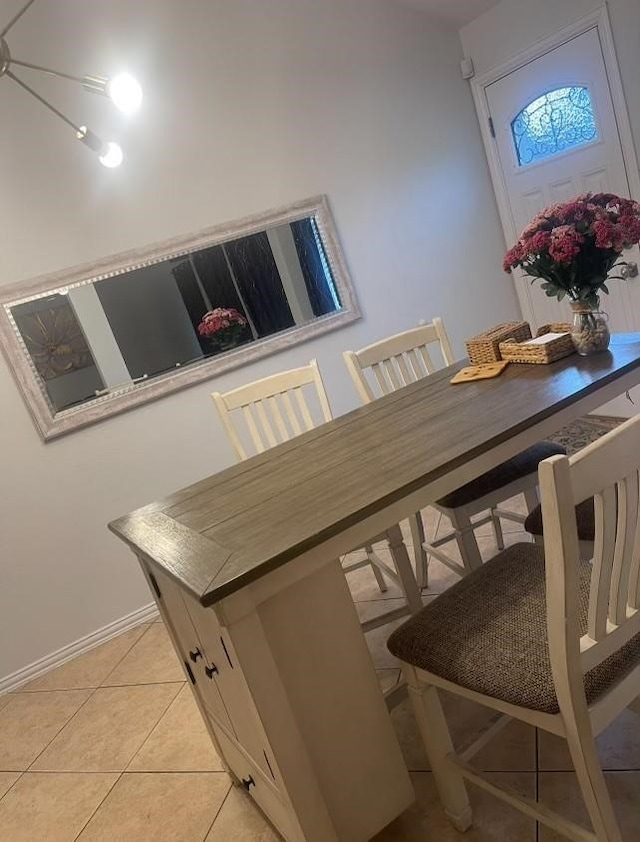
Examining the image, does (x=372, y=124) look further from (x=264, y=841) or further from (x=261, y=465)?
(x=264, y=841)

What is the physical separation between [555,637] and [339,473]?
62 cm

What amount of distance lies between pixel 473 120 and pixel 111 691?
344 cm

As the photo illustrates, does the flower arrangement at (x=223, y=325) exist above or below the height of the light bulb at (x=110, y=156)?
below

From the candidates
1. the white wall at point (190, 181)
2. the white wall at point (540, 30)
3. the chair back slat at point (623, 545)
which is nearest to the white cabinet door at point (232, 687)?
the chair back slat at point (623, 545)

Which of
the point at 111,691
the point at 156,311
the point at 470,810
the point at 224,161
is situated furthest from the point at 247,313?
the point at 470,810

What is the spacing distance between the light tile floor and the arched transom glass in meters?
2.03

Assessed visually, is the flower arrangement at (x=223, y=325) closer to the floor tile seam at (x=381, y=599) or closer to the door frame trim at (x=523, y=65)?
the floor tile seam at (x=381, y=599)

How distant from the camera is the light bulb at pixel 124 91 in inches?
68.6

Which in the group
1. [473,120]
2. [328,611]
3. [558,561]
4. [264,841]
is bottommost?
[264,841]

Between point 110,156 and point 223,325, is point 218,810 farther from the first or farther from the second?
point 110,156

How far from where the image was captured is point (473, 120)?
142 inches

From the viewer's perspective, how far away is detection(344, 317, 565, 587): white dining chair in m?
1.97

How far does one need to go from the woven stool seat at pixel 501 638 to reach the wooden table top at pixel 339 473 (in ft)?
0.98

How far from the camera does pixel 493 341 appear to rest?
2.04 metres
